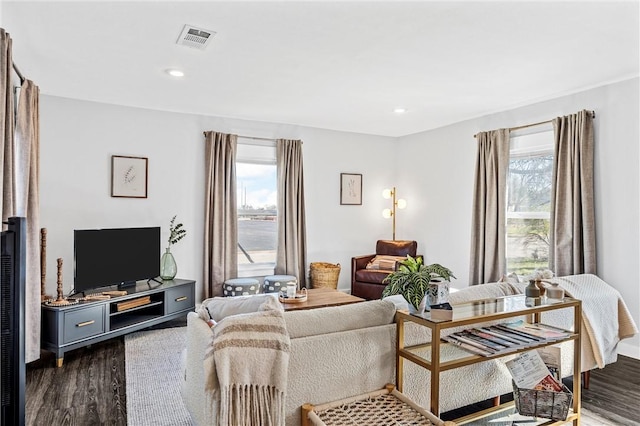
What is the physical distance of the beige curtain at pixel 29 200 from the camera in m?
3.12

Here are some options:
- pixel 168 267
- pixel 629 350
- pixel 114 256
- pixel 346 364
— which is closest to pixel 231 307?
pixel 346 364

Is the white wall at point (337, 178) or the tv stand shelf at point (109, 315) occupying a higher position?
the white wall at point (337, 178)

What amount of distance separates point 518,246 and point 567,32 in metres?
2.57

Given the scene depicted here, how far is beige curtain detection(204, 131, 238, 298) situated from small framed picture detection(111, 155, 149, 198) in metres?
0.73

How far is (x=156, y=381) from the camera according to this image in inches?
118

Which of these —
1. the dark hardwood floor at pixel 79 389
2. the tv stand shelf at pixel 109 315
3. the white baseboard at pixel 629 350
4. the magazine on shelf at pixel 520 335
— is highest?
the magazine on shelf at pixel 520 335

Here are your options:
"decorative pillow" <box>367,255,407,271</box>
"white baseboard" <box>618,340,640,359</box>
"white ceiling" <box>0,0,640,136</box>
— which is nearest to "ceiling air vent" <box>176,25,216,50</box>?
"white ceiling" <box>0,0,640,136</box>

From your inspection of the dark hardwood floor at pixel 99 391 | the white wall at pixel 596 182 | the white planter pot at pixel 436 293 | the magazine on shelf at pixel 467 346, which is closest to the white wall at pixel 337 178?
the white wall at pixel 596 182

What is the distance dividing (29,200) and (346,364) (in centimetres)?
284

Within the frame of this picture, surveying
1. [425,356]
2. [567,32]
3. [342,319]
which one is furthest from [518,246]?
[342,319]

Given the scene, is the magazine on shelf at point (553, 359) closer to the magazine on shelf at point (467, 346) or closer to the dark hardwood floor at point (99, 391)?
the dark hardwood floor at point (99, 391)

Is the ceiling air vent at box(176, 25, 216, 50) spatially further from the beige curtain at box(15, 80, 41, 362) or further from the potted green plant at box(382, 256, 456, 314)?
the potted green plant at box(382, 256, 456, 314)

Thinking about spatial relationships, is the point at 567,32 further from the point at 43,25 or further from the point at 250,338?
the point at 43,25

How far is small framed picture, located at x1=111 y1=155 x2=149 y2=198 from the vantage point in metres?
4.57
